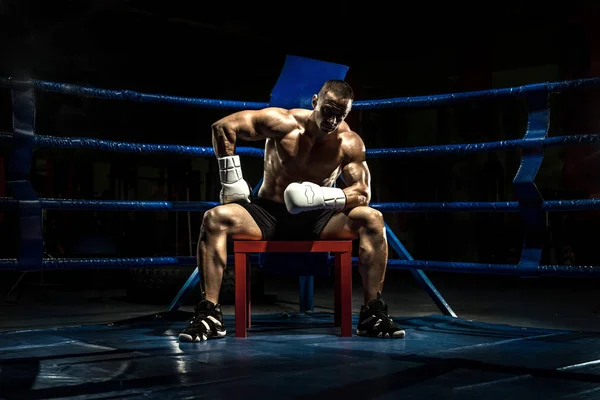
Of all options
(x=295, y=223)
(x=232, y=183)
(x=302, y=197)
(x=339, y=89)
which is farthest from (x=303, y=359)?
(x=339, y=89)

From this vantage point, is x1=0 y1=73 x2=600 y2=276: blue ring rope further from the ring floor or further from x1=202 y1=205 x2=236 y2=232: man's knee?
x1=202 y1=205 x2=236 y2=232: man's knee

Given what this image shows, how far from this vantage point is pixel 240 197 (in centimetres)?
299

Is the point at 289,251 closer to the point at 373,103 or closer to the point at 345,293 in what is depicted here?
the point at 345,293

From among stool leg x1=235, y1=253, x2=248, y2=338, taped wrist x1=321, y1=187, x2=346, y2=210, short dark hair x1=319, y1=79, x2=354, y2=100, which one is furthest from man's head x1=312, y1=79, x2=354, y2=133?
stool leg x1=235, y1=253, x2=248, y2=338

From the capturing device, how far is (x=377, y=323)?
9.29ft

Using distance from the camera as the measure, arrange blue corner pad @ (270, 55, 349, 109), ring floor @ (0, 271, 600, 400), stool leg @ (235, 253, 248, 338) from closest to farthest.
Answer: ring floor @ (0, 271, 600, 400) < stool leg @ (235, 253, 248, 338) < blue corner pad @ (270, 55, 349, 109)

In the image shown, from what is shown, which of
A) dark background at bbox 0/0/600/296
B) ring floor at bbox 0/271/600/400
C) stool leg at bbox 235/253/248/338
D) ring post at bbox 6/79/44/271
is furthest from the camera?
dark background at bbox 0/0/600/296

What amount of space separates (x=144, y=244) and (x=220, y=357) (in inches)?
284

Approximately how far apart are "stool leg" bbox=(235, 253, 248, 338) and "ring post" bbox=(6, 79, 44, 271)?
787mm

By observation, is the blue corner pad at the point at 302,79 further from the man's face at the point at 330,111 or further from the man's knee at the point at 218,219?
the man's knee at the point at 218,219

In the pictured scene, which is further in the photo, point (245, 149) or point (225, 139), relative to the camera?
point (245, 149)

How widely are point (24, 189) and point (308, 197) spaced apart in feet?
3.67

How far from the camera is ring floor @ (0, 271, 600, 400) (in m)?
1.80

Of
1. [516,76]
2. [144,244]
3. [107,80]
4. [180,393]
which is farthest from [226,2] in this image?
[180,393]
